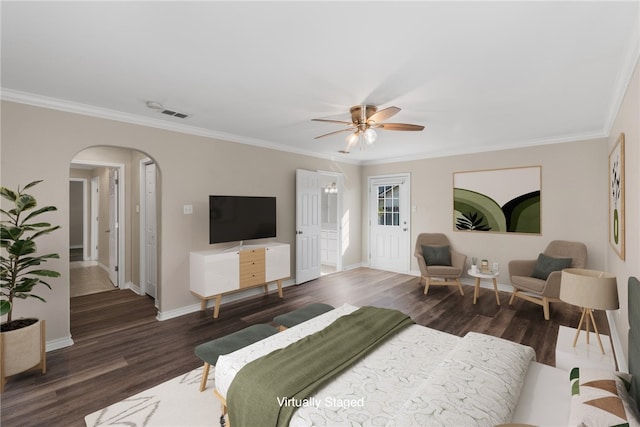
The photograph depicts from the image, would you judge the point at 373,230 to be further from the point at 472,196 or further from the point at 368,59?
the point at 368,59

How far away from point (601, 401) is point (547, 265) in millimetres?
3507

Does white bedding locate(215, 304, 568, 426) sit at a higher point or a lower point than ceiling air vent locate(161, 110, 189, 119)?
lower

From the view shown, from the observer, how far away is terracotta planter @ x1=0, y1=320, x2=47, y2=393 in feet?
7.41

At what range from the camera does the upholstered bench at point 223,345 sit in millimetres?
2143

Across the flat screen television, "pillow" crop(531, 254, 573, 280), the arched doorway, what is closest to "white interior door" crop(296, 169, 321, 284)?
the flat screen television

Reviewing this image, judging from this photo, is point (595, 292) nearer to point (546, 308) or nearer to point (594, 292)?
point (594, 292)

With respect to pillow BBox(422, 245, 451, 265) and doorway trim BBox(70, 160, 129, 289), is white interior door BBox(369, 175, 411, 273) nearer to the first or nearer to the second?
pillow BBox(422, 245, 451, 265)

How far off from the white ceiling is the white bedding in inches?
77.7

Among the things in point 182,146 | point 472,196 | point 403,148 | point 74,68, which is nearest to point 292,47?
point 74,68

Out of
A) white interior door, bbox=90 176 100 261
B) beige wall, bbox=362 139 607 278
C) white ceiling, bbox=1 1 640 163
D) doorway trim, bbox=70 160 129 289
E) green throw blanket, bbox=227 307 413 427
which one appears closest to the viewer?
green throw blanket, bbox=227 307 413 427

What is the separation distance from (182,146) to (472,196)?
4758 millimetres

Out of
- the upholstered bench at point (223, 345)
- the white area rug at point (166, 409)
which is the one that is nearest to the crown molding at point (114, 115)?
the upholstered bench at point (223, 345)

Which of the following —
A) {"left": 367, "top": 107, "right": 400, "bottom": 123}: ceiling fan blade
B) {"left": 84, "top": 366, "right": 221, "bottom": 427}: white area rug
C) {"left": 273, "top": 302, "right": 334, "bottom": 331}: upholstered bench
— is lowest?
{"left": 84, "top": 366, "right": 221, "bottom": 427}: white area rug

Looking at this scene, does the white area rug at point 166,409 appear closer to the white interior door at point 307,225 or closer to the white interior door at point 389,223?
the white interior door at point 307,225
